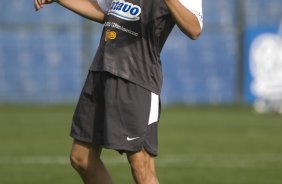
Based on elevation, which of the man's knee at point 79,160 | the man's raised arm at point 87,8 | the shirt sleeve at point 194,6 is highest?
the shirt sleeve at point 194,6

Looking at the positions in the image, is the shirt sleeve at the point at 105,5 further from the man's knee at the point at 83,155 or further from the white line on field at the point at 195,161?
the white line on field at the point at 195,161

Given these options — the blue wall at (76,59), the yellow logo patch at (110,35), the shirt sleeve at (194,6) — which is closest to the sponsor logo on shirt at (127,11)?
the yellow logo patch at (110,35)

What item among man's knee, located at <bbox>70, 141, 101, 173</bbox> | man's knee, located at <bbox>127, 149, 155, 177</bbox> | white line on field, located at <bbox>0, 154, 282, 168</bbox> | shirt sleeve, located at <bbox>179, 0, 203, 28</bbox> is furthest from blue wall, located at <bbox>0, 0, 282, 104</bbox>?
shirt sleeve, located at <bbox>179, 0, 203, 28</bbox>

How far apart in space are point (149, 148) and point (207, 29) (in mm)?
16904

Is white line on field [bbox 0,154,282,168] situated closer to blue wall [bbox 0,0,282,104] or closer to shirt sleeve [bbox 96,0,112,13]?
shirt sleeve [bbox 96,0,112,13]

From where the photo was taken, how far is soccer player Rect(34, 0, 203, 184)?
6.20 metres

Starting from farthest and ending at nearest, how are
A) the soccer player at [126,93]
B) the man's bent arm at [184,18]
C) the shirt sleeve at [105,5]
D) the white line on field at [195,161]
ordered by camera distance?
1. the white line on field at [195,161]
2. the shirt sleeve at [105,5]
3. the soccer player at [126,93]
4. the man's bent arm at [184,18]

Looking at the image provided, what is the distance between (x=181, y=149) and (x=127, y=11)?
266 inches

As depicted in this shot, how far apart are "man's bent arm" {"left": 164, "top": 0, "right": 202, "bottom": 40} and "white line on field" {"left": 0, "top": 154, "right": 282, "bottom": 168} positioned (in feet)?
17.0

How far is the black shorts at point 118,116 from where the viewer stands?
620 centimetres

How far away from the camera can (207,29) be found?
75.2 feet

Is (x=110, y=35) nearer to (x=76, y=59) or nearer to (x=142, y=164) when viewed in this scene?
(x=142, y=164)

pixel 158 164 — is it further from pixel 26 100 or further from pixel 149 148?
pixel 26 100

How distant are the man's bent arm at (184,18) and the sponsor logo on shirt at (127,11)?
1.72 feet
